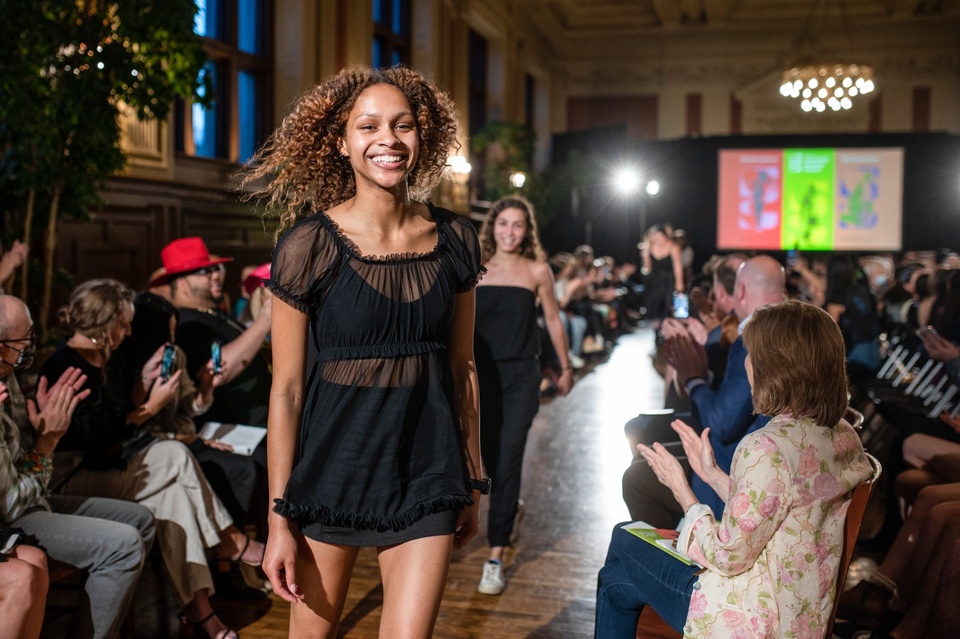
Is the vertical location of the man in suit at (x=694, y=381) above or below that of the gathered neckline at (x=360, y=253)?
Answer: below

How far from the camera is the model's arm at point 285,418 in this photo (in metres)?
1.65

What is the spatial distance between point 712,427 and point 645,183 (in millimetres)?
15336

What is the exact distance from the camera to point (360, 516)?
5.45 ft

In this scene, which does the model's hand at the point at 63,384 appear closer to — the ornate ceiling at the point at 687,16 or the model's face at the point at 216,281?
the model's face at the point at 216,281

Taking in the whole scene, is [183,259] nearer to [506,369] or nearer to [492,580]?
[506,369]

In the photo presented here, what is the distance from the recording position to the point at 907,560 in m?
3.08

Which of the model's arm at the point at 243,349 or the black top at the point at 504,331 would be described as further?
the black top at the point at 504,331

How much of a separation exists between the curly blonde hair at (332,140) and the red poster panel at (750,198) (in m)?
12.8

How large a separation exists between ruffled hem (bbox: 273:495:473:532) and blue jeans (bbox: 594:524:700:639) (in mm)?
710

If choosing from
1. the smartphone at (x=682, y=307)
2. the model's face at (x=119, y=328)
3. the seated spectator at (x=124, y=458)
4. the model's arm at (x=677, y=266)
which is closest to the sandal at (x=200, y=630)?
the seated spectator at (x=124, y=458)

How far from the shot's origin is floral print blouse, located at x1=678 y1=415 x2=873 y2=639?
6.17 ft

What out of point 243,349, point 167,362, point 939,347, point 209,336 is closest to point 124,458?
point 167,362

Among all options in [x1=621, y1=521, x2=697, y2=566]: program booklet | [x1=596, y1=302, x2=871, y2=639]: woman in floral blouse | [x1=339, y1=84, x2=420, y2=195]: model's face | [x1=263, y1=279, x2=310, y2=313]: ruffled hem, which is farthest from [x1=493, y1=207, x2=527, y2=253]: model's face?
[x1=263, y1=279, x2=310, y2=313]: ruffled hem

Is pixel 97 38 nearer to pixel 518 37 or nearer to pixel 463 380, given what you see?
pixel 463 380
